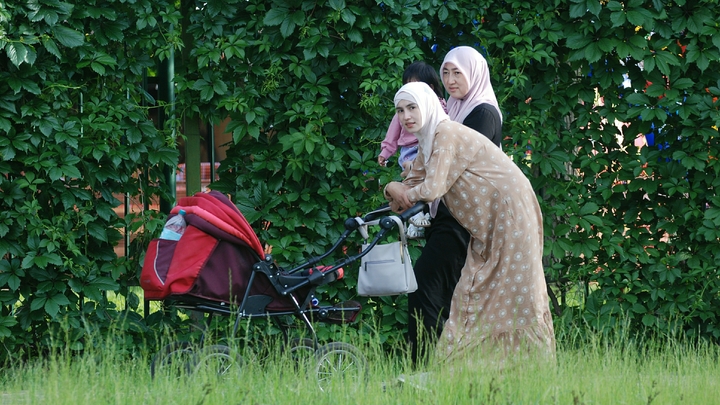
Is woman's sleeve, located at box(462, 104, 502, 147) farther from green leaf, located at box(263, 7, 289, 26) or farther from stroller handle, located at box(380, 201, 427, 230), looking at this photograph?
green leaf, located at box(263, 7, 289, 26)

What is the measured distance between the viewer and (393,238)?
17.1 ft

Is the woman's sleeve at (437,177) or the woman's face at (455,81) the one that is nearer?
the woman's sleeve at (437,177)

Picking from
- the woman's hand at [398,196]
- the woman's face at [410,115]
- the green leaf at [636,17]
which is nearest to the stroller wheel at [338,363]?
the woman's hand at [398,196]

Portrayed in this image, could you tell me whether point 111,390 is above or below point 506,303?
below

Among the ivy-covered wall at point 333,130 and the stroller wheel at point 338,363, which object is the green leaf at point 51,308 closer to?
the ivy-covered wall at point 333,130

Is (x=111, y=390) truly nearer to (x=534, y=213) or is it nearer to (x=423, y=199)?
(x=423, y=199)

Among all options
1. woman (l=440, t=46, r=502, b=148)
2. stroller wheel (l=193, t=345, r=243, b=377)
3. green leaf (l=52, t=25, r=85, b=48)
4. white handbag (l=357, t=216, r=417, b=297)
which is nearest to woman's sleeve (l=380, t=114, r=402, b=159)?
woman (l=440, t=46, r=502, b=148)

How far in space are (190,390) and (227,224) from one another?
744mm

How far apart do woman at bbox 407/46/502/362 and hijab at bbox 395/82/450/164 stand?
0.29m

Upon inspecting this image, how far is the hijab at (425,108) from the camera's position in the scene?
4.02 meters

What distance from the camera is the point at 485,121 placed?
429 cm

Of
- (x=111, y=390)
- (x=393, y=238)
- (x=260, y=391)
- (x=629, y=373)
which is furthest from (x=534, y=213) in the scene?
(x=111, y=390)

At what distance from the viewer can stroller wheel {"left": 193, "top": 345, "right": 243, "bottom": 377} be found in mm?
3691

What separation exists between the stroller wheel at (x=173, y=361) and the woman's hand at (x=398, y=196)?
44.7 inches
